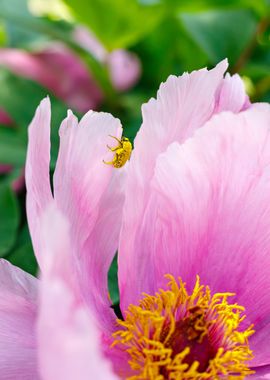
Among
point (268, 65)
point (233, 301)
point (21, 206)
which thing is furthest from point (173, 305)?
point (268, 65)

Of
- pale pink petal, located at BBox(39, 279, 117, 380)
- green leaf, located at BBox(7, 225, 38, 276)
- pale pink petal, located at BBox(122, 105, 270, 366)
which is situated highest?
green leaf, located at BBox(7, 225, 38, 276)

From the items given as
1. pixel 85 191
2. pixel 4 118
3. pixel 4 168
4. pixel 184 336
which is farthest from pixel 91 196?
pixel 4 118

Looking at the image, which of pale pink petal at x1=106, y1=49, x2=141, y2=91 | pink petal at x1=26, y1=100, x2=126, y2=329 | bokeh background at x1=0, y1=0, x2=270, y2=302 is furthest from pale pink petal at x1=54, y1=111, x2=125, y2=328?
pale pink petal at x1=106, y1=49, x2=141, y2=91

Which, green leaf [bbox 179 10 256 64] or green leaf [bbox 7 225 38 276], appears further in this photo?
green leaf [bbox 179 10 256 64]

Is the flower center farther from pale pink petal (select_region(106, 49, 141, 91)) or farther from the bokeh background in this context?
pale pink petal (select_region(106, 49, 141, 91))

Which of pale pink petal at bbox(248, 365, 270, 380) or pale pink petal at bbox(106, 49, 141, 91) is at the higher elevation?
pale pink petal at bbox(106, 49, 141, 91)

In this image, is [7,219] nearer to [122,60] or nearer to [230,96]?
[230,96]

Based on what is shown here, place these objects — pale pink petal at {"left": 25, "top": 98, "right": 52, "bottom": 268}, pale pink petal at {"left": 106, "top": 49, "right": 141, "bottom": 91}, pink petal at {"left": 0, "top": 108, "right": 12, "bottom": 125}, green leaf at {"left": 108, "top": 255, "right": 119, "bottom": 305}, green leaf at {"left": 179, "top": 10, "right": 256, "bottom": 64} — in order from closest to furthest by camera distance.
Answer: pale pink petal at {"left": 25, "top": 98, "right": 52, "bottom": 268} → green leaf at {"left": 108, "top": 255, "right": 119, "bottom": 305} → green leaf at {"left": 179, "top": 10, "right": 256, "bottom": 64} → pink petal at {"left": 0, "top": 108, "right": 12, "bottom": 125} → pale pink petal at {"left": 106, "top": 49, "right": 141, "bottom": 91}

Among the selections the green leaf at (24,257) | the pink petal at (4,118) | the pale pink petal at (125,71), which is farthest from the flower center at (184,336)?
the pale pink petal at (125,71)
